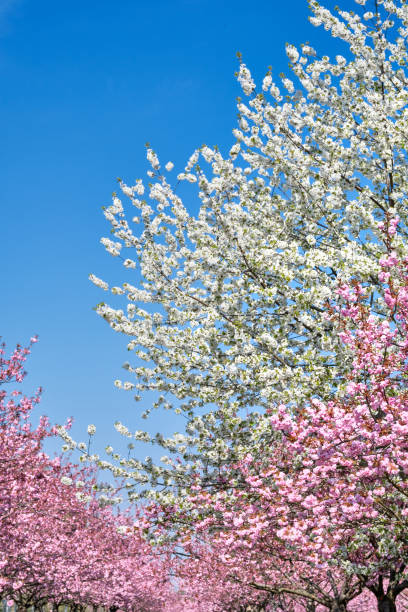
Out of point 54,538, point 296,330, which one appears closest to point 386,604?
point 296,330

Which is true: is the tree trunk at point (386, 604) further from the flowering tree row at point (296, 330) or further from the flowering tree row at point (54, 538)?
the flowering tree row at point (54, 538)

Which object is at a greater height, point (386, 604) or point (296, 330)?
point (296, 330)

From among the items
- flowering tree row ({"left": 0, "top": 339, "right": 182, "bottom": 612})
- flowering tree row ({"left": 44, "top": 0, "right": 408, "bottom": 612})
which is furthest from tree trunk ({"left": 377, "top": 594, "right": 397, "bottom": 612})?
flowering tree row ({"left": 0, "top": 339, "right": 182, "bottom": 612})

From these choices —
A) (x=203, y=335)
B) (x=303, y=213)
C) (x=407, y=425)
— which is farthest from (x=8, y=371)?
(x=407, y=425)

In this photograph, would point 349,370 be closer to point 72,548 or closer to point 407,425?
point 407,425

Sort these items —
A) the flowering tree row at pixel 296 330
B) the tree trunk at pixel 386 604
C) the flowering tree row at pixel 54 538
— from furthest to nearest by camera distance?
the flowering tree row at pixel 54 538
the tree trunk at pixel 386 604
the flowering tree row at pixel 296 330

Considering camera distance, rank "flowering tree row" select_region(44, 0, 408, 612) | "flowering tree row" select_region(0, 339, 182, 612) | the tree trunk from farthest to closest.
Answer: "flowering tree row" select_region(0, 339, 182, 612)
the tree trunk
"flowering tree row" select_region(44, 0, 408, 612)

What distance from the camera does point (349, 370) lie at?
8219mm

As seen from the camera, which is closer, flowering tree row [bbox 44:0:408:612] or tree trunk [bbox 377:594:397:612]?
flowering tree row [bbox 44:0:408:612]

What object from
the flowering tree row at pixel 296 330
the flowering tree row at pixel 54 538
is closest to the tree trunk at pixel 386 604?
the flowering tree row at pixel 296 330

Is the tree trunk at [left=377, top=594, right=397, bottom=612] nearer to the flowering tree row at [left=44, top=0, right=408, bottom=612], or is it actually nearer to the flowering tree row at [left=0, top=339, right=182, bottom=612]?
the flowering tree row at [left=44, top=0, right=408, bottom=612]

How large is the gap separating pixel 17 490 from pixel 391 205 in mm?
15171

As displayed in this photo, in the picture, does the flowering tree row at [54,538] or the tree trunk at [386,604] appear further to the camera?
the flowering tree row at [54,538]

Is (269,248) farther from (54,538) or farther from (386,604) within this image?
(54,538)
